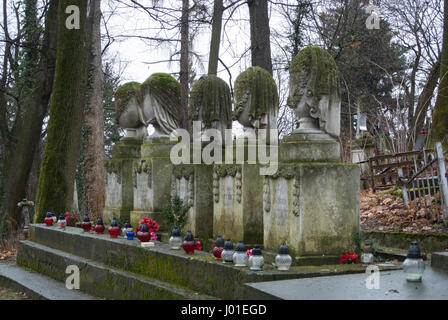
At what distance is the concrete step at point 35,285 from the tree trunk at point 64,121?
2307 millimetres

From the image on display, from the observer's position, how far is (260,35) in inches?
573

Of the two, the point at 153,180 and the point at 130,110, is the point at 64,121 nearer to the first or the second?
the point at 130,110

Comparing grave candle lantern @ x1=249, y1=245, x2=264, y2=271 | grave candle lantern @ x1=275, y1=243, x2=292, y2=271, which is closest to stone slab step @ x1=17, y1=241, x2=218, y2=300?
grave candle lantern @ x1=249, y1=245, x2=264, y2=271

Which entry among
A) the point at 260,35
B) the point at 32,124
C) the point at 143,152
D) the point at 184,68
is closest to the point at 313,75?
the point at 143,152

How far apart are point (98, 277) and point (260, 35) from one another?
8581 millimetres

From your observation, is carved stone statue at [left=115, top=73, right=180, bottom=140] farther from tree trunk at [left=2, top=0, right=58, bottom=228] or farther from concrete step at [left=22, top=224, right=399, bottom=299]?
tree trunk at [left=2, top=0, right=58, bottom=228]

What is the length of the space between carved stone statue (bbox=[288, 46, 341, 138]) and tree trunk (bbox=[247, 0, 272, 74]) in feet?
23.5

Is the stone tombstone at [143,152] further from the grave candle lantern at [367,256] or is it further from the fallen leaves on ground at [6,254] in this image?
the grave candle lantern at [367,256]

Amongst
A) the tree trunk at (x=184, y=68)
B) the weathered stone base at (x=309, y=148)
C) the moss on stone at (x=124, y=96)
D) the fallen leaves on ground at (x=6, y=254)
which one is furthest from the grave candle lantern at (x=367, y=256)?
the tree trunk at (x=184, y=68)

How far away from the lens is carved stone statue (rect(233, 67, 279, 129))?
8.20 m

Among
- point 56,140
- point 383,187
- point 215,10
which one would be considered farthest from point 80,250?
point 215,10

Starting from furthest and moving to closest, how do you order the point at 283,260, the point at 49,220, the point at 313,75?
the point at 49,220, the point at 313,75, the point at 283,260

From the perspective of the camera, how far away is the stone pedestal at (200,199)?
8859 millimetres
